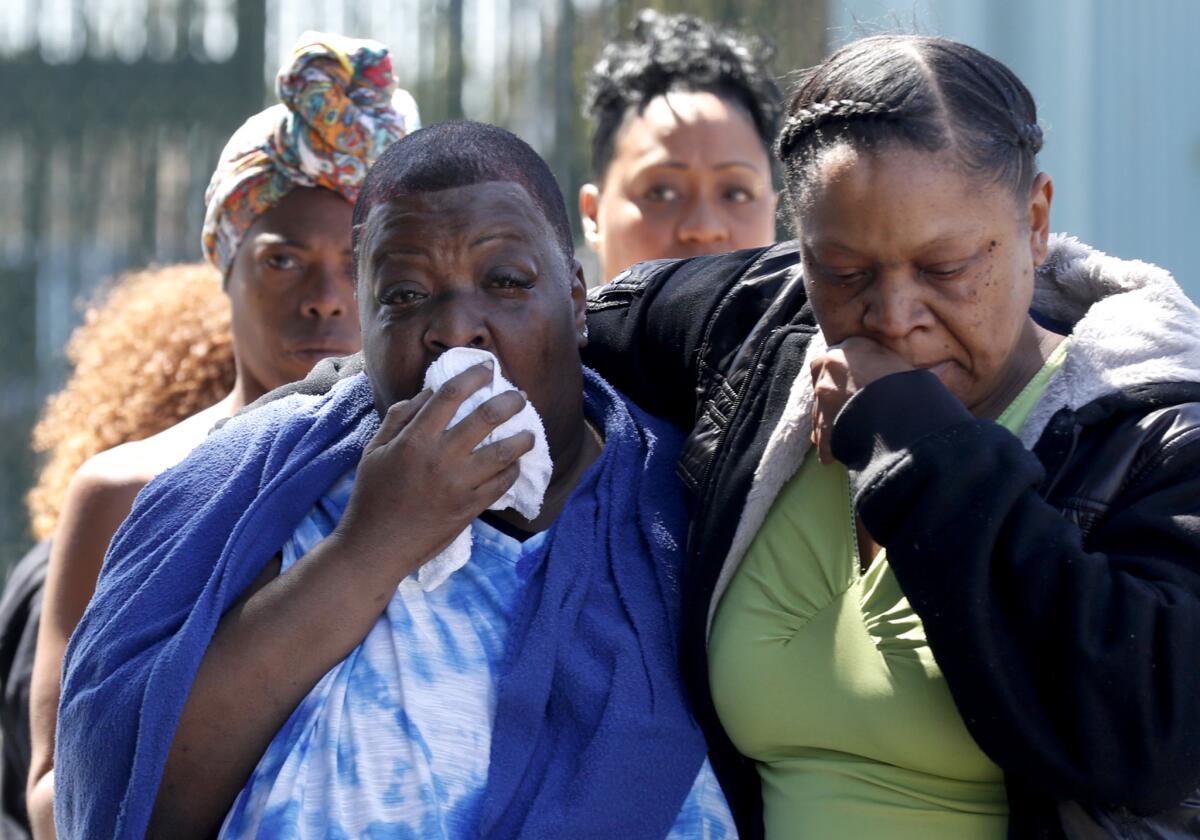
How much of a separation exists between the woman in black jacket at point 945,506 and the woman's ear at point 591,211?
2183 millimetres

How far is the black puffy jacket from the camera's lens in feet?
6.27

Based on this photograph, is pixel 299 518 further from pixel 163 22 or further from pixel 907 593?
pixel 163 22

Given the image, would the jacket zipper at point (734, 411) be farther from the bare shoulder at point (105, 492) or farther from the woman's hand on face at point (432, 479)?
the bare shoulder at point (105, 492)

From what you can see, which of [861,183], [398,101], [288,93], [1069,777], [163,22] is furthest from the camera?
[163,22]

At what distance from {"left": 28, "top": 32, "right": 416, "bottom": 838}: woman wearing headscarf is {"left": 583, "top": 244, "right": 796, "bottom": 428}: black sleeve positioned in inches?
38.8

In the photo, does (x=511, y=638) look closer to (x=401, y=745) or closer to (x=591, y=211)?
(x=401, y=745)

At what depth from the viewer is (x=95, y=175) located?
6312 mm

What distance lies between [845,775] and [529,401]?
0.74m

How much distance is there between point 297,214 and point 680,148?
1176 mm

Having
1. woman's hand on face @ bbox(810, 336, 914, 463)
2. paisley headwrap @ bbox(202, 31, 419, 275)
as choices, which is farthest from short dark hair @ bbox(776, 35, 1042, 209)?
paisley headwrap @ bbox(202, 31, 419, 275)

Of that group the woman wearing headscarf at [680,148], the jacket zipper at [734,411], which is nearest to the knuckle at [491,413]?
the jacket zipper at [734,411]

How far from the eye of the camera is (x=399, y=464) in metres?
2.30

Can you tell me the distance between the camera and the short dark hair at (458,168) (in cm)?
249

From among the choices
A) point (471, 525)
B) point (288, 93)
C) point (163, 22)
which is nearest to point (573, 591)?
point (471, 525)
